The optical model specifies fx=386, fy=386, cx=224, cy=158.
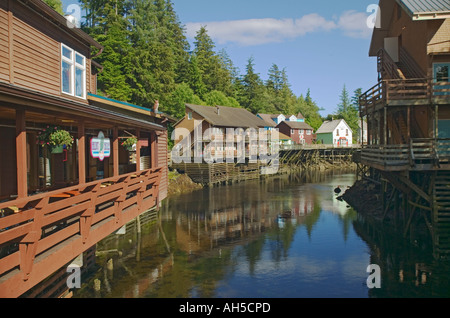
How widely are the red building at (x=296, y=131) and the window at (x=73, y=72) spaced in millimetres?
66750

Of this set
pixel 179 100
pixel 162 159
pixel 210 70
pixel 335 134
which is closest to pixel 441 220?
pixel 162 159

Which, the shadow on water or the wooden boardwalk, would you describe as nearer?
the shadow on water

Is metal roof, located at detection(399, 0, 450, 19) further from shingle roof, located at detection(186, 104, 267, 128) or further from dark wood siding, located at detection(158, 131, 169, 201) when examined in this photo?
shingle roof, located at detection(186, 104, 267, 128)

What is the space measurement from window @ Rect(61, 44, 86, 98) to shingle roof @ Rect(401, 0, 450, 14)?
49.2ft

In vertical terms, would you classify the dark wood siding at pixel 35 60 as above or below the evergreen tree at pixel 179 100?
below

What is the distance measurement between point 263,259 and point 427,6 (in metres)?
13.6

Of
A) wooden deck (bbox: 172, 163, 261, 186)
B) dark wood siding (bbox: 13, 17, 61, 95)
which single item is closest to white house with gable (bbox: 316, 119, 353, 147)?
wooden deck (bbox: 172, 163, 261, 186)

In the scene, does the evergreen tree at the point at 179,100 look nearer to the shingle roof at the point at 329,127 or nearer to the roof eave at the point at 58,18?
the roof eave at the point at 58,18

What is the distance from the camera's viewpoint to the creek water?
12.9 m

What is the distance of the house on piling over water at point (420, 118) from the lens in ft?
51.8

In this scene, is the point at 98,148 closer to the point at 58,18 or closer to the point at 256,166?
the point at 58,18

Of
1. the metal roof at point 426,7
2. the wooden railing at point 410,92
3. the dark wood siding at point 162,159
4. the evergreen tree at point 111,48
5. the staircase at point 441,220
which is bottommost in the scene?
the staircase at point 441,220

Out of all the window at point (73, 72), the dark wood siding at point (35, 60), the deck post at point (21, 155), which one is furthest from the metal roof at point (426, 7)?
the deck post at point (21, 155)

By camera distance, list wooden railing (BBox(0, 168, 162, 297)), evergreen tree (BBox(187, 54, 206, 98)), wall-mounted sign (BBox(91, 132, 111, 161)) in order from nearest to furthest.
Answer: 1. wooden railing (BBox(0, 168, 162, 297))
2. wall-mounted sign (BBox(91, 132, 111, 161))
3. evergreen tree (BBox(187, 54, 206, 98))
